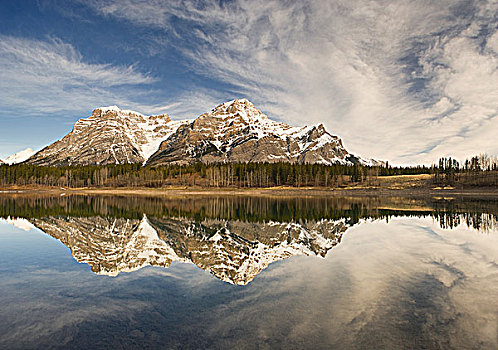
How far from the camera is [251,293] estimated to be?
12.6m

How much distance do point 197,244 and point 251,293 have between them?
12.7m

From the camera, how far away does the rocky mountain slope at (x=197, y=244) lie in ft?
58.4

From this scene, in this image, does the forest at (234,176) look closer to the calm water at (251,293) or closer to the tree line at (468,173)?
the tree line at (468,173)

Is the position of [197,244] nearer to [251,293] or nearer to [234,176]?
[251,293]

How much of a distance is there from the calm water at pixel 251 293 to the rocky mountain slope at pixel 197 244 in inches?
6.1

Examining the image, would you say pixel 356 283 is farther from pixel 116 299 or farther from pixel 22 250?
pixel 22 250

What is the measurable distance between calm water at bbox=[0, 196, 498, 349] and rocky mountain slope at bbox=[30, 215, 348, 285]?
6.1 inches

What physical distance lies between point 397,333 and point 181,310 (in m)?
7.04

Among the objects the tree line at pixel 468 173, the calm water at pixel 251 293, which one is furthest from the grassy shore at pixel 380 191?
the calm water at pixel 251 293

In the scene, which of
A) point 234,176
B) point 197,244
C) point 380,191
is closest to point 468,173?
point 380,191

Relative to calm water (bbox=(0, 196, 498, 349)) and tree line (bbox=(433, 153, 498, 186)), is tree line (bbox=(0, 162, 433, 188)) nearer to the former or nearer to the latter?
tree line (bbox=(433, 153, 498, 186))

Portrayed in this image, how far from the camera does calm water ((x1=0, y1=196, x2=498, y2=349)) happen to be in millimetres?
8617

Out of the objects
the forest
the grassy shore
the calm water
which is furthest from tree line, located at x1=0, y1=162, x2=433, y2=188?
the calm water

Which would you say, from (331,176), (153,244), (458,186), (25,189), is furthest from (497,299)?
(25,189)
